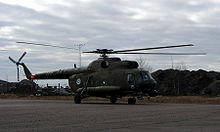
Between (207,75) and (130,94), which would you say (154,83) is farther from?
(207,75)

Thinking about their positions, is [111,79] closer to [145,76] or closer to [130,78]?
[130,78]

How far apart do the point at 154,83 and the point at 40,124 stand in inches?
682

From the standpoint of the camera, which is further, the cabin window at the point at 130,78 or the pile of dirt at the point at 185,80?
the pile of dirt at the point at 185,80

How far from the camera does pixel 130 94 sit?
3109cm

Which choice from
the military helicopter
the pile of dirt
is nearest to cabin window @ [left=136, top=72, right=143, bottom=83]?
the military helicopter

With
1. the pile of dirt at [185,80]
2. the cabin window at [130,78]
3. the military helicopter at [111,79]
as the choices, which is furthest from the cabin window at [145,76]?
the pile of dirt at [185,80]

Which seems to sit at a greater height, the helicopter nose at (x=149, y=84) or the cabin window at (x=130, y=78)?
the cabin window at (x=130, y=78)

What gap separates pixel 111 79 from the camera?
31.9m

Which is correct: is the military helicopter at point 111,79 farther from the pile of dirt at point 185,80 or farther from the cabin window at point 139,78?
the pile of dirt at point 185,80

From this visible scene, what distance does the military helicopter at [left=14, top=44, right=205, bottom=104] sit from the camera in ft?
99.9

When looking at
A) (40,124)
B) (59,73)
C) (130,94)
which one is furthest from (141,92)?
(40,124)

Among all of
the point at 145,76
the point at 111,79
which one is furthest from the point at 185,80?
the point at 145,76

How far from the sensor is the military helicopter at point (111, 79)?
99.9 ft

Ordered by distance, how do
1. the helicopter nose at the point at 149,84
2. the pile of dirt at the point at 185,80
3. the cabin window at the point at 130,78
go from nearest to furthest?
the helicopter nose at the point at 149,84 → the cabin window at the point at 130,78 → the pile of dirt at the point at 185,80
